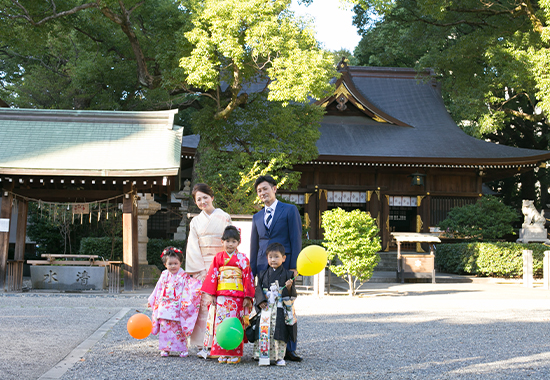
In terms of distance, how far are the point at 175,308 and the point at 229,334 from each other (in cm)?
85

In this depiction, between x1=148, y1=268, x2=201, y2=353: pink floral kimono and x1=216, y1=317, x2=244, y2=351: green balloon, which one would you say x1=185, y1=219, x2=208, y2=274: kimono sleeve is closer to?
x1=148, y1=268, x2=201, y2=353: pink floral kimono

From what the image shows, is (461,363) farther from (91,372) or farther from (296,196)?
(296,196)

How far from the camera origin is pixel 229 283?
4.20m

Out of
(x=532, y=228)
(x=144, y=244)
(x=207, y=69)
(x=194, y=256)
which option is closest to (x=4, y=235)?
A: (x=144, y=244)

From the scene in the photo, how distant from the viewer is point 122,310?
7500 mm

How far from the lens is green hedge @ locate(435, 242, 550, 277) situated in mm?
14398

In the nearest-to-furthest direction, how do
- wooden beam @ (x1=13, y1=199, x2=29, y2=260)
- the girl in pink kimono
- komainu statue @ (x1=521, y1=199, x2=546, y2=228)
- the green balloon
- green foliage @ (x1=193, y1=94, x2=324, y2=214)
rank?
1. the green balloon
2. the girl in pink kimono
3. wooden beam @ (x1=13, y1=199, x2=29, y2=260)
4. green foliage @ (x1=193, y1=94, x2=324, y2=214)
5. komainu statue @ (x1=521, y1=199, x2=546, y2=228)

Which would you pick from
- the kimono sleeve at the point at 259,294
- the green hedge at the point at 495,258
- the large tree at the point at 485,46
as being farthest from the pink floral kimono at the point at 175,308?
the green hedge at the point at 495,258

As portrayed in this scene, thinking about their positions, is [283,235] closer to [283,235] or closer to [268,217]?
[283,235]

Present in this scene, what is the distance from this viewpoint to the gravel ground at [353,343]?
3.77m

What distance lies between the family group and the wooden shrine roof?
543cm

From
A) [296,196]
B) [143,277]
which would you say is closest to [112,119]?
[143,277]

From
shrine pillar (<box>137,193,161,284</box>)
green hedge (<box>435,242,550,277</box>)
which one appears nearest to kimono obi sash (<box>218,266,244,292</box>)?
shrine pillar (<box>137,193,161,284</box>)

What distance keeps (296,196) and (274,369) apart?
14.8 m
